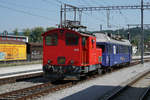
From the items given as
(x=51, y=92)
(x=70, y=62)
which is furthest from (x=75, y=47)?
(x=51, y=92)

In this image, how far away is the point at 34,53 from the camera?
3775 centimetres

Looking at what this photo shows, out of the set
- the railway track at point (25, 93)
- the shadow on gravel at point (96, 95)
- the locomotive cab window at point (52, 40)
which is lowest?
the shadow on gravel at point (96, 95)

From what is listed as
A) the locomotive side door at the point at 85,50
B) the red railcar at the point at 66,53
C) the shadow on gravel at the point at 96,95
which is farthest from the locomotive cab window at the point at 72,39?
the shadow on gravel at the point at 96,95

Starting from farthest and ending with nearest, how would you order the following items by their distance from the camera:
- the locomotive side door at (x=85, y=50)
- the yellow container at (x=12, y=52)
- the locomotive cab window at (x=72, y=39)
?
the yellow container at (x=12, y=52) → the locomotive side door at (x=85, y=50) → the locomotive cab window at (x=72, y=39)

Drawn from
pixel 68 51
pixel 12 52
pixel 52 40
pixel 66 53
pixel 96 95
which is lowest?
pixel 96 95

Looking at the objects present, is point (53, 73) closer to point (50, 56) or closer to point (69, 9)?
point (50, 56)

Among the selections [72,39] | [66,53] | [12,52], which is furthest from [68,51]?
[12,52]

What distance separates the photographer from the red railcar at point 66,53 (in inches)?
519

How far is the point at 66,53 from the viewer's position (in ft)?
44.0

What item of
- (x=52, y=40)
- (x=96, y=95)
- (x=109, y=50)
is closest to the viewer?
(x=96, y=95)

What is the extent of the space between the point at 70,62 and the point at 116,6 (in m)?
18.0

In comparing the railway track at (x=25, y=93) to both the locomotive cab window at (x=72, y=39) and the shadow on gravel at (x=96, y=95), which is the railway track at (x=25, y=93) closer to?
the shadow on gravel at (x=96, y=95)

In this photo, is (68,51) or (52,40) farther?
(52,40)

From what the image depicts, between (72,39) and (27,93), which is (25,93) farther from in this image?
(72,39)
